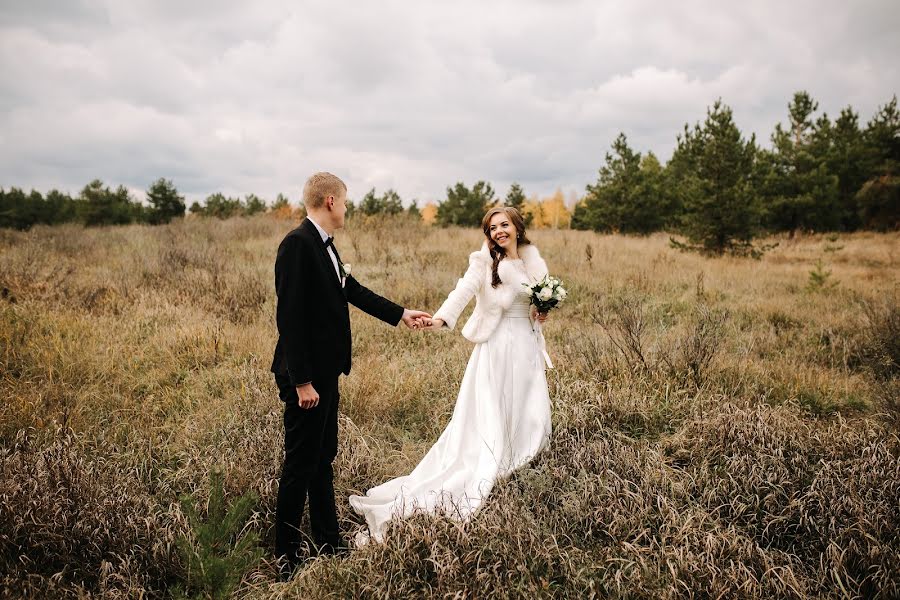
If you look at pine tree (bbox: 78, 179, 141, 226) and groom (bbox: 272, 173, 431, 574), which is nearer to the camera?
groom (bbox: 272, 173, 431, 574)

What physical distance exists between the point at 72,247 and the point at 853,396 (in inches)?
663

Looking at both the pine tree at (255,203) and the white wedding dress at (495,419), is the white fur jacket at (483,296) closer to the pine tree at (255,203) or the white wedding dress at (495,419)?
the white wedding dress at (495,419)

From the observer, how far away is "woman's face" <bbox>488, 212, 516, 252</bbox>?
3.82m

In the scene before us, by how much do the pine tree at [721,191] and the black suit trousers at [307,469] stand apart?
1488 centimetres

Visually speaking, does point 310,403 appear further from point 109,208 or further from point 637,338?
point 109,208

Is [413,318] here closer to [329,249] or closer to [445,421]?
[329,249]

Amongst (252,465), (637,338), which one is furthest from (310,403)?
(637,338)

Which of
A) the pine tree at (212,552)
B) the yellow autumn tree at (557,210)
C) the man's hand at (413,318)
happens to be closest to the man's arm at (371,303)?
the man's hand at (413,318)

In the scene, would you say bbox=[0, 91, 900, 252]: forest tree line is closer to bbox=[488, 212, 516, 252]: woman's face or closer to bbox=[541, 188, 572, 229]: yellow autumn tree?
bbox=[488, 212, 516, 252]: woman's face

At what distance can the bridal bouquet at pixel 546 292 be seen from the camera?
3.49 meters

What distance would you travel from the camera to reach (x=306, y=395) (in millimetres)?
2645

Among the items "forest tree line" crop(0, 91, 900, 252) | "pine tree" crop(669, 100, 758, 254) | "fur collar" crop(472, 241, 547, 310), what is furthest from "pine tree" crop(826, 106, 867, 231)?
"fur collar" crop(472, 241, 547, 310)

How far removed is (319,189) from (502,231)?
5.23 feet

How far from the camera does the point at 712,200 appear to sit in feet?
48.0
